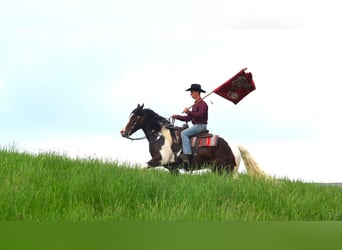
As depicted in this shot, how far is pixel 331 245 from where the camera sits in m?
4.37

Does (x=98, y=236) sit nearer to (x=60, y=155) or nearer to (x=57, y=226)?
(x=57, y=226)

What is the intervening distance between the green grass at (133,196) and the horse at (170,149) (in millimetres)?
687

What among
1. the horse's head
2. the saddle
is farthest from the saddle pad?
the horse's head

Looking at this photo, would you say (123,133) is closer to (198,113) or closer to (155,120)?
(155,120)

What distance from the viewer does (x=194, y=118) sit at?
9.23 meters

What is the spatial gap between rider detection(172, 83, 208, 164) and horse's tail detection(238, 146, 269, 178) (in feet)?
3.63

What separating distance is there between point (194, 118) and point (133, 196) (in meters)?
2.79

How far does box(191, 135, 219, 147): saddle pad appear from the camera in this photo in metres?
9.62

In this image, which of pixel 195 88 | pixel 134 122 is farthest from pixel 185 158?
pixel 195 88

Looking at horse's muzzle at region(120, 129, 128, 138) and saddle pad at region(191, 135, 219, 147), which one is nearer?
horse's muzzle at region(120, 129, 128, 138)

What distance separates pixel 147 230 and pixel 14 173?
3.74 metres

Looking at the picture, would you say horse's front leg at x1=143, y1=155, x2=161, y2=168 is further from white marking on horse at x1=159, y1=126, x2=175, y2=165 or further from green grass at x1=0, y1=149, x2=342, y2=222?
green grass at x1=0, y1=149, x2=342, y2=222

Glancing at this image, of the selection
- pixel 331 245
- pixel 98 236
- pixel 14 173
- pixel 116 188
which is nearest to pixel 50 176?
pixel 14 173

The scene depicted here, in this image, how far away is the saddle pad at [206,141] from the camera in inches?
379
